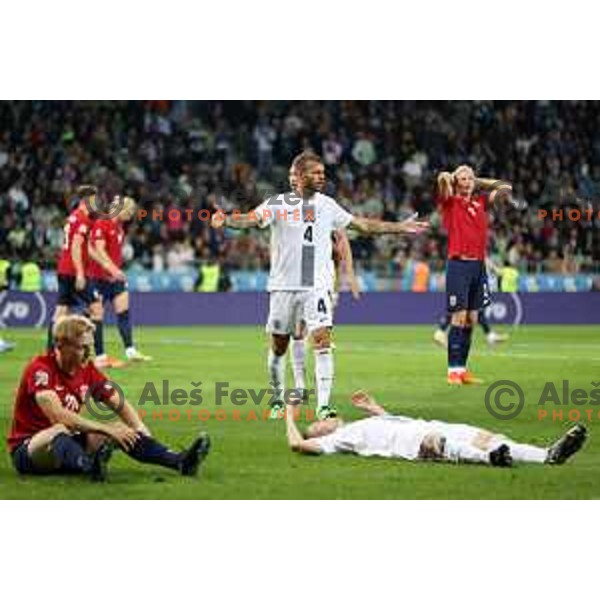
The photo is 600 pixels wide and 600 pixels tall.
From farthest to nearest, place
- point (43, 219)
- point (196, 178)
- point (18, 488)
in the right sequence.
A: point (196, 178) → point (43, 219) → point (18, 488)

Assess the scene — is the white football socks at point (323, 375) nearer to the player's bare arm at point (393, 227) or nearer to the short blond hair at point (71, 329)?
the player's bare arm at point (393, 227)

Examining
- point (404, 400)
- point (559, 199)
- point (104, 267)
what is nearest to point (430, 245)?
point (559, 199)

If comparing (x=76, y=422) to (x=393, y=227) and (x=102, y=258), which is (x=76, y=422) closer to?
(x=393, y=227)

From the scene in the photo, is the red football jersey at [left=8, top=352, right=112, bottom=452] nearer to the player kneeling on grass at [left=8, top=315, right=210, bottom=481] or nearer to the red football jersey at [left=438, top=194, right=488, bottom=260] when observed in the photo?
the player kneeling on grass at [left=8, top=315, right=210, bottom=481]

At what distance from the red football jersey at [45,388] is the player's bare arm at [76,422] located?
0.09 m

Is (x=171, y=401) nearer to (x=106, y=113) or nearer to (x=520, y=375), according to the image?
(x=520, y=375)

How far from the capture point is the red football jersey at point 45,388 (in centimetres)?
1055

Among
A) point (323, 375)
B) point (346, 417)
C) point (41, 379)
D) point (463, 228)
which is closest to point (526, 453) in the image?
point (323, 375)

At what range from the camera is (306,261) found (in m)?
13.5

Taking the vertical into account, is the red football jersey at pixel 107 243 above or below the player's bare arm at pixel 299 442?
above

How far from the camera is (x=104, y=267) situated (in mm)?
20094

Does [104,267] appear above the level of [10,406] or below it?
above

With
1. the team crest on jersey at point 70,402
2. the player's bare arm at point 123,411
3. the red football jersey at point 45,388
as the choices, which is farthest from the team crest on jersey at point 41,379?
the player's bare arm at point 123,411

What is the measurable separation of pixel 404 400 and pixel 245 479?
531 centimetres
